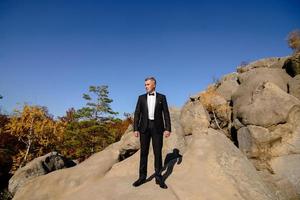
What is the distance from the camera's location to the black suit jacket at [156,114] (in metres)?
7.66

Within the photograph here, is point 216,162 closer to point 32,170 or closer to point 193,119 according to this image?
point 193,119

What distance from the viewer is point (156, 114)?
25.2ft

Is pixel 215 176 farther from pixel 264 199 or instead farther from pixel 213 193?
pixel 264 199

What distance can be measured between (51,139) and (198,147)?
2162cm

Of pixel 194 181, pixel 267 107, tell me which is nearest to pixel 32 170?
Answer: pixel 194 181

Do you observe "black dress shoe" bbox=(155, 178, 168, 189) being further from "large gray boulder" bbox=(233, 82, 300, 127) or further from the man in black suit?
"large gray boulder" bbox=(233, 82, 300, 127)

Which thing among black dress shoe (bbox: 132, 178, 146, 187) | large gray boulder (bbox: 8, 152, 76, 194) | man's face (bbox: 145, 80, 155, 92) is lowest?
large gray boulder (bbox: 8, 152, 76, 194)

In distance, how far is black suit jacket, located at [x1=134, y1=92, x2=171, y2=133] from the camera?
7.66 meters

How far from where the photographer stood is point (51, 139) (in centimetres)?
2728

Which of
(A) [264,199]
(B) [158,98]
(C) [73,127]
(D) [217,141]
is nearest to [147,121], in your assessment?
(B) [158,98]

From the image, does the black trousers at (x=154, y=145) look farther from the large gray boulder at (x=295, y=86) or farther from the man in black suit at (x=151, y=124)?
the large gray boulder at (x=295, y=86)

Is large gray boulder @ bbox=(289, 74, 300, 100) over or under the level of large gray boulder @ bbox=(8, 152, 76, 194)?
over

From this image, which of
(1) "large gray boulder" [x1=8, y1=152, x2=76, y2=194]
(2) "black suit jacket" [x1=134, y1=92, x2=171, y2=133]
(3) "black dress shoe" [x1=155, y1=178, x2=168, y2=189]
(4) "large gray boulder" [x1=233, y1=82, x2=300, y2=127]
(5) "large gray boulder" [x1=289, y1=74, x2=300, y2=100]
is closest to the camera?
(3) "black dress shoe" [x1=155, y1=178, x2=168, y2=189]

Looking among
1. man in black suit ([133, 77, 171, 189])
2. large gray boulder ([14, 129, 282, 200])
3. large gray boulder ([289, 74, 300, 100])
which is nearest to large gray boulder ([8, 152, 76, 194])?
large gray boulder ([14, 129, 282, 200])
